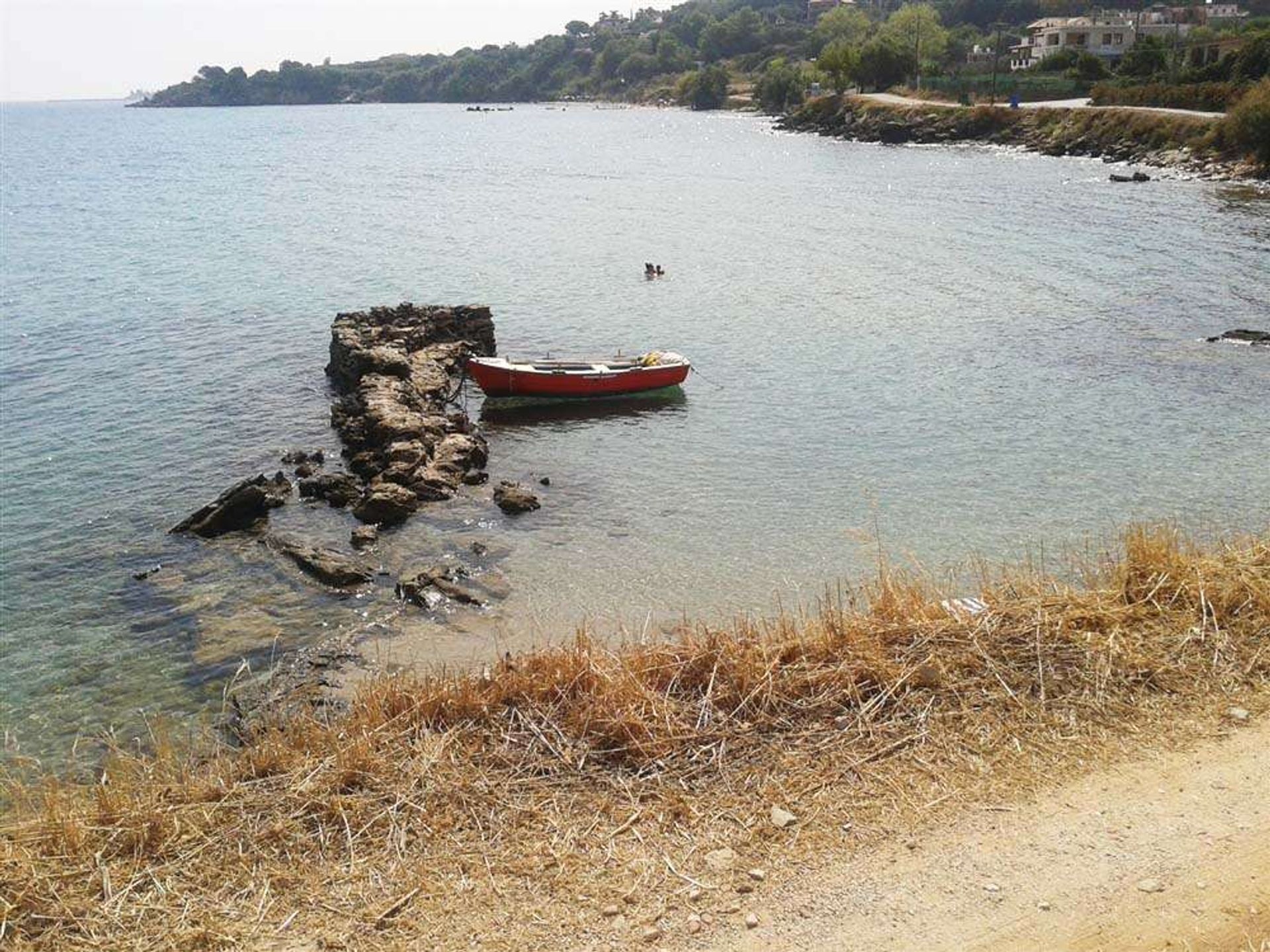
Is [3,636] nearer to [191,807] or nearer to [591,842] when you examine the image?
[191,807]

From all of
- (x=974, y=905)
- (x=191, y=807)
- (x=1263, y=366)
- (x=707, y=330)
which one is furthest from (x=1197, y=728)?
(x=707, y=330)

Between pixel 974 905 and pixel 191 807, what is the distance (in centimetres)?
591

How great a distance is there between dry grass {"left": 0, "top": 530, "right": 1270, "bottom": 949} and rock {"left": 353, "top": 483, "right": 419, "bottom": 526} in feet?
35.0

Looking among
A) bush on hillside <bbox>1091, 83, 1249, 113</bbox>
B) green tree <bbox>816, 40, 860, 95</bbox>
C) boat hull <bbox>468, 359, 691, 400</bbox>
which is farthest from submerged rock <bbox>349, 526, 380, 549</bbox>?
green tree <bbox>816, 40, 860, 95</bbox>

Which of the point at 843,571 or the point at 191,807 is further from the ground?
the point at 191,807

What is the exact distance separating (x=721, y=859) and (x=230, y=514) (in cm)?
1657

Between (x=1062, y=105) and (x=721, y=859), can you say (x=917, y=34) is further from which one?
(x=721, y=859)

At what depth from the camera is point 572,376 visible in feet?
98.9

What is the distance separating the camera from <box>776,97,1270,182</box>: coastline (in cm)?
7156

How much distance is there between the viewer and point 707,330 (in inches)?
1559

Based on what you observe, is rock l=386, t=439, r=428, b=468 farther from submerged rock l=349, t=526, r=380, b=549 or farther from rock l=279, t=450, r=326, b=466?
submerged rock l=349, t=526, r=380, b=549

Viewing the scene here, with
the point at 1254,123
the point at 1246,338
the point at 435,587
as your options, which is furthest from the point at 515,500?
the point at 1254,123

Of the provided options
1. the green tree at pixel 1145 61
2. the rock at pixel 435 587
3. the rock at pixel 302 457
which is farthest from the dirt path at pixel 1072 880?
the green tree at pixel 1145 61

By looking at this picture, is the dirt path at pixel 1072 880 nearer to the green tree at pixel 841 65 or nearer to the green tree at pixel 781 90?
the green tree at pixel 841 65
